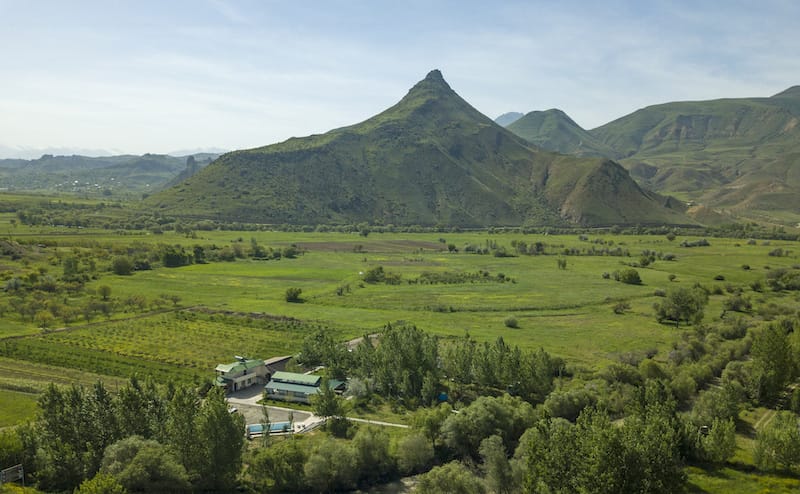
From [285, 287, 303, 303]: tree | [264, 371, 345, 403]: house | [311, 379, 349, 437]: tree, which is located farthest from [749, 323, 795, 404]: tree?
[285, 287, 303, 303]: tree

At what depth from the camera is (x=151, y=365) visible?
6675 cm

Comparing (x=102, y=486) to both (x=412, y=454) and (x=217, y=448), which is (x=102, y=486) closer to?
(x=217, y=448)

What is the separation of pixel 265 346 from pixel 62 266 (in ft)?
270

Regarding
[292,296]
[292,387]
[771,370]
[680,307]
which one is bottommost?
[292,387]

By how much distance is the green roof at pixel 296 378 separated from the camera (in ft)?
200

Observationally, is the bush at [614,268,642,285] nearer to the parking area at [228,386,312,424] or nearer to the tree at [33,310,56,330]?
the parking area at [228,386,312,424]

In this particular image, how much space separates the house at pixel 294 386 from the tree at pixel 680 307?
62.7m

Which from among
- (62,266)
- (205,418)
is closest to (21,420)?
(205,418)

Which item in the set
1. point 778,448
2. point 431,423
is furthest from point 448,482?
point 778,448

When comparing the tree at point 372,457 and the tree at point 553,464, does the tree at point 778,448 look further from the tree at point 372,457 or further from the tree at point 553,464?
the tree at point 372,457

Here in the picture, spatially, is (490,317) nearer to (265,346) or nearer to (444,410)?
(265,346)

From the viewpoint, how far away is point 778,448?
43.0 m

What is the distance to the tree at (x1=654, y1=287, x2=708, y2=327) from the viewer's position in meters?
92.1

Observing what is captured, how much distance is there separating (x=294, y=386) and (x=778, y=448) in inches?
1801
